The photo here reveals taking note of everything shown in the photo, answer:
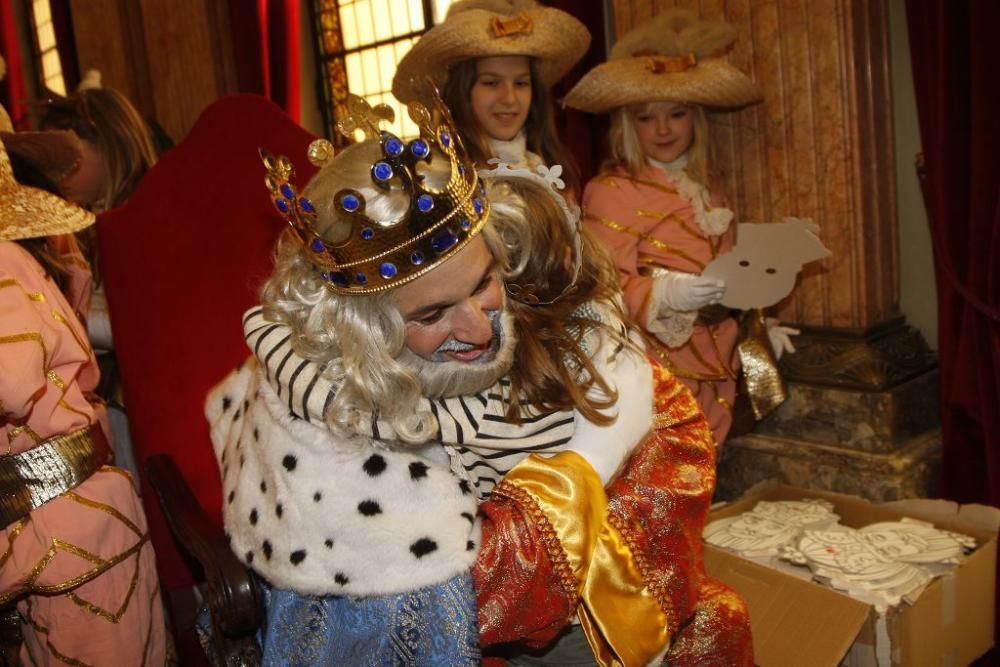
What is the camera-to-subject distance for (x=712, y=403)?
2754 millimetres

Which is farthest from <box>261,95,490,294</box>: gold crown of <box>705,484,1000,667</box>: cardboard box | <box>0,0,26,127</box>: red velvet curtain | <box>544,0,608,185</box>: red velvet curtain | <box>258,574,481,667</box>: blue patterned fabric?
<box>0,0,26,127</box>: red velvet curtain

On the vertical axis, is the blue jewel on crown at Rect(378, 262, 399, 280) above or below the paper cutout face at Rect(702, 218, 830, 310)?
above

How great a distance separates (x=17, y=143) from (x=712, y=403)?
207 centimetres

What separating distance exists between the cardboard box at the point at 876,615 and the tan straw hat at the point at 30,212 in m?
1.81

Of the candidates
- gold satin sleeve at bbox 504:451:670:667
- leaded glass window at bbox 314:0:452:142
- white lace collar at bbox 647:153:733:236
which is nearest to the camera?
gold satin sleeve at bbox 504:451:670:667

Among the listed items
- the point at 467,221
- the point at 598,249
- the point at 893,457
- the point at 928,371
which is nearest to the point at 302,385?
the point at 467,221

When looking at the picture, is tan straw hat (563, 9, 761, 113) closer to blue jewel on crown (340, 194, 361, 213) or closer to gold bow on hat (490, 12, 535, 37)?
gold bow on hat (490, 12, 535, 37)

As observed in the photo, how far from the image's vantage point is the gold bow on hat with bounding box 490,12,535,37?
250 centimetres

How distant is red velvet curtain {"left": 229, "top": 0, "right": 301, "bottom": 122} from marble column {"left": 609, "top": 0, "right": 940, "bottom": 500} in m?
2.87

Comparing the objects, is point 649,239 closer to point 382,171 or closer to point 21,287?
point 382,171

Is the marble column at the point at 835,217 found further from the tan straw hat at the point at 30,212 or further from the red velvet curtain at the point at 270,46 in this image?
the red velvet curtain at the point at 270,46

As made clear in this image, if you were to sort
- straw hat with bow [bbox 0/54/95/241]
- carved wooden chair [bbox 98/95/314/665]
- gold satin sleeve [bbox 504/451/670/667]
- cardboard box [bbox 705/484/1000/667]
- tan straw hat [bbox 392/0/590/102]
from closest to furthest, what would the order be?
gold satin sleeve [bbox 504/451/670/667] < straw hat with bow [bbox 0/54/95/241] < carved wooden chair [bbox 98/95/314/665] < cardboard box [bbox 705/484/1000/667] < tan straw hat [bbox 392/0/590/102]

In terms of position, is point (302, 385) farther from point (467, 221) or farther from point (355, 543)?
point (467, 221)

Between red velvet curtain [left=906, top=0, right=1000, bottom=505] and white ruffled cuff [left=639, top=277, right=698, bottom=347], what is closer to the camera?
red velvet curtain [left=906, top=0, right=1000, bottom=505]
